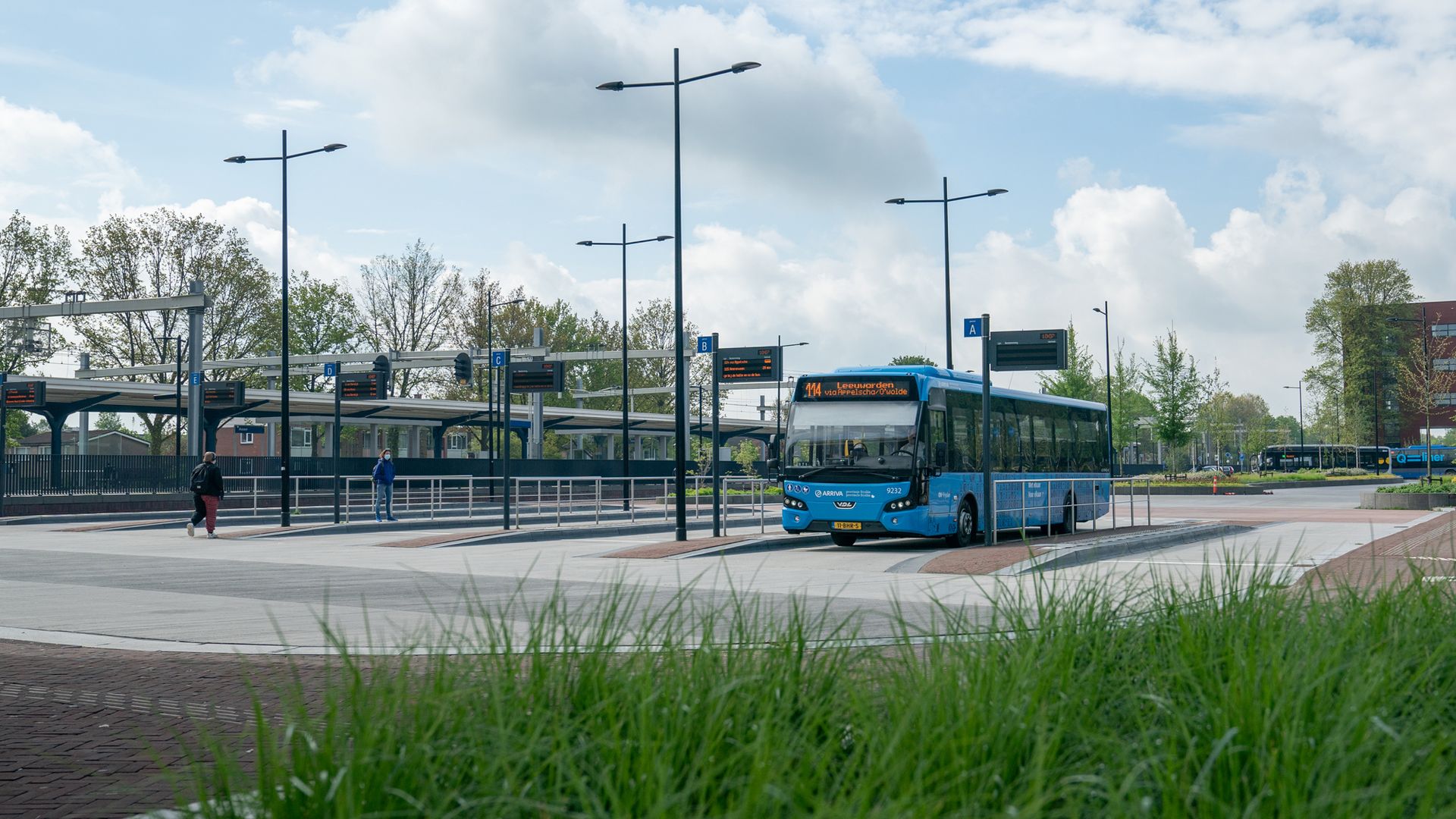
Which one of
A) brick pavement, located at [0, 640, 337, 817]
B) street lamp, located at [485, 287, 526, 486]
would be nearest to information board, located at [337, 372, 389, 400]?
street lamp, located at [485, 287, 526, 486]

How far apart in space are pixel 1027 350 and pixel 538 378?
1463 centimetres

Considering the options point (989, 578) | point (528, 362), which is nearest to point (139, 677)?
point (989, 578)

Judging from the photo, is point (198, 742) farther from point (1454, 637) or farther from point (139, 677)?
point (1454, 637)

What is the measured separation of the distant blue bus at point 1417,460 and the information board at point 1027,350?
6607 centimetres

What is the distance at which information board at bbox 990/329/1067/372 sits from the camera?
2156 cm

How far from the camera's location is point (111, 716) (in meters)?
6.93

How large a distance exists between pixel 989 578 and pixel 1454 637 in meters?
10.6

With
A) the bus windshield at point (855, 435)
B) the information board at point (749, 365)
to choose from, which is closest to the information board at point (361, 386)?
the information board at point (749, 365)

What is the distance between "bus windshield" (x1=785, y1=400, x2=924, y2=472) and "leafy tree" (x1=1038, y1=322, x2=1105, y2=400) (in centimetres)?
3670

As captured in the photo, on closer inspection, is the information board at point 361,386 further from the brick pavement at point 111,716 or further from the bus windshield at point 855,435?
the brick pavement at point 111,716

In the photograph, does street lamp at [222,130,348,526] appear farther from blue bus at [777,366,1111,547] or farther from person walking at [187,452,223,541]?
blue bus at [777,366,1111,547]

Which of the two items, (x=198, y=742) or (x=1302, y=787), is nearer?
(x=1302, y=787)

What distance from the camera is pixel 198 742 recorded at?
20.1ft

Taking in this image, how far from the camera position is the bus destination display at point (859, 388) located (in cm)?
2198
